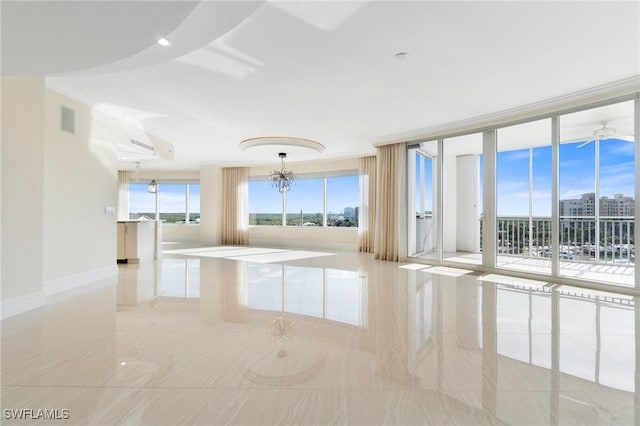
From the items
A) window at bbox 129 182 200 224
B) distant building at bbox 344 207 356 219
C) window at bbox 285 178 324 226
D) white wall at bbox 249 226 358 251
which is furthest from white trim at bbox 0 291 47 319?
window at bbox 129 182 200 224

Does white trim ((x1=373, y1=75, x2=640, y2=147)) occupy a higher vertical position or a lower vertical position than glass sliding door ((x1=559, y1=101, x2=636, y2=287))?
higher

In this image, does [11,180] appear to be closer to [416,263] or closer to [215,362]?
[215,362]

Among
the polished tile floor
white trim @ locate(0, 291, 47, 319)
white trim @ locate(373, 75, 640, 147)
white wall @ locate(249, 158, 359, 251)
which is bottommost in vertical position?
the polished tile floor

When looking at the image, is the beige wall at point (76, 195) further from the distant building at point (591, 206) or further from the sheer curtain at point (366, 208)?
the distant building at point (591, 206)

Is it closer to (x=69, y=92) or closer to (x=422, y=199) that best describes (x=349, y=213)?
(x=422, y=199)

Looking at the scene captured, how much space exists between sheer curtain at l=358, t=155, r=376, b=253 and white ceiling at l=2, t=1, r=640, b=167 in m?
3.16

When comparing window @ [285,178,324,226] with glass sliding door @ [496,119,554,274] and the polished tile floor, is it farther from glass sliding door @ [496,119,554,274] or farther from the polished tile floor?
the polished tile floor

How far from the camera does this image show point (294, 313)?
3.03 m

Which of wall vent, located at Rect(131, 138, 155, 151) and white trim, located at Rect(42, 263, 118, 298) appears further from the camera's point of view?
wall vent, located at Rect(131, 138, 155, 151)

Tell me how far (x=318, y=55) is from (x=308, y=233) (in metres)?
6.79

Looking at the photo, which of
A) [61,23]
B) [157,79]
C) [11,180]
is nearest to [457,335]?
[61,23]

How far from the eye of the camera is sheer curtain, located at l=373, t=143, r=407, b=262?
646cm

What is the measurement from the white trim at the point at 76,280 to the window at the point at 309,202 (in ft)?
→ 18.4

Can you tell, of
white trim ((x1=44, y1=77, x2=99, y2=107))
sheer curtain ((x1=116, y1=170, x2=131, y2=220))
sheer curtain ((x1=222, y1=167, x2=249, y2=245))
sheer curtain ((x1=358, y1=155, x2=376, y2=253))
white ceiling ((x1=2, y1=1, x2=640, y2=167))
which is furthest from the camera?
sheer curtain ((x1=116, y1=170, x2=131, y2=220))
